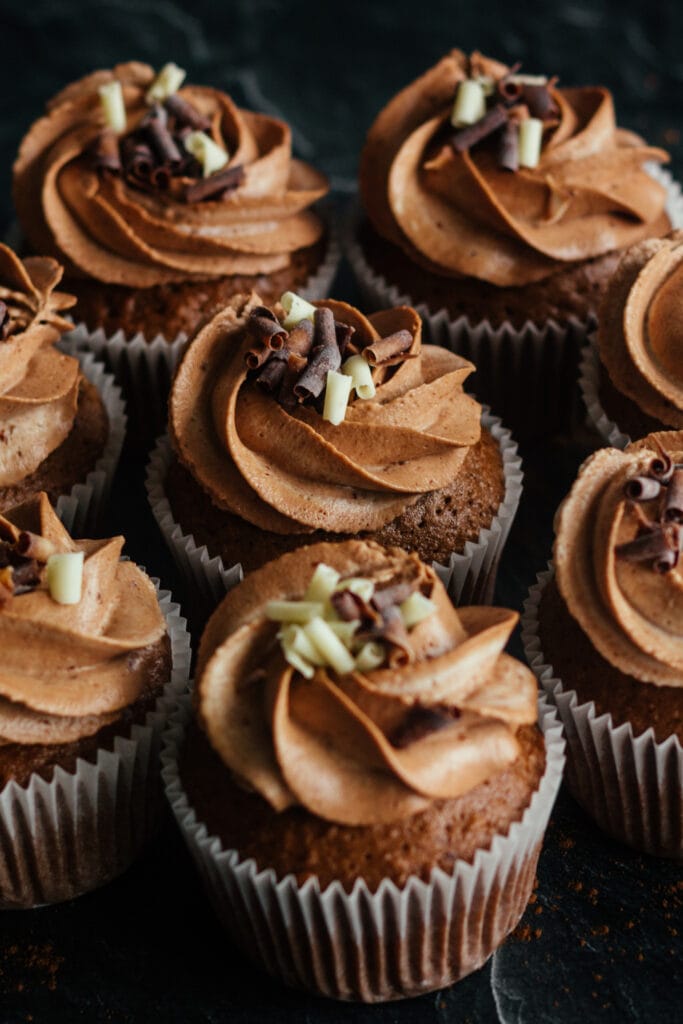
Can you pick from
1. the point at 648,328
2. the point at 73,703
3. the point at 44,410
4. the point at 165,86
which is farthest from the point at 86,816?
the point at 165,86

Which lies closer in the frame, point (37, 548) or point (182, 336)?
point (37, 548)

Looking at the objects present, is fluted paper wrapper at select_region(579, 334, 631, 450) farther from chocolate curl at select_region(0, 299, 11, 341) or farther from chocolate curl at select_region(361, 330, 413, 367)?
chocolate curl at select_region(0, 299, 11, 341)

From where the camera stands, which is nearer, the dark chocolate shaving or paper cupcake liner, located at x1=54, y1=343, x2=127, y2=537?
paper cupcake liner, located at x1=54, y1=343, x2=127, y2=537

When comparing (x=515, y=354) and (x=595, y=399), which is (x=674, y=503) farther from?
(x=515, y=354)

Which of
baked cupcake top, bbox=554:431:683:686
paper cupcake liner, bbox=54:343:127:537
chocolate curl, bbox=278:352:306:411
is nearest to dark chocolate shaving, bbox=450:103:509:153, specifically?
chocolate curl, bbox=278:352:306:411

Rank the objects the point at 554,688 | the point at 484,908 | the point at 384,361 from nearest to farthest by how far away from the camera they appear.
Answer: the point at 484,908 → the point at 554,688 → the point at 384,361

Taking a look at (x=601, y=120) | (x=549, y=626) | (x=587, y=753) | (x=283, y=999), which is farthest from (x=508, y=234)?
(x=283, y=999)

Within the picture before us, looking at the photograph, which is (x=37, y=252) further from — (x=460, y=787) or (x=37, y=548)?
(x=460, y=787)
